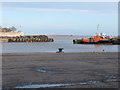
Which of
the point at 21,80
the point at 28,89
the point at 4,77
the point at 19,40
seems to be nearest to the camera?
the point at 28,89

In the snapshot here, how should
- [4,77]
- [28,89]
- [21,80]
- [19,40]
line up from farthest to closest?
[19,40] < [4,77] < [21,80] < [28,89]

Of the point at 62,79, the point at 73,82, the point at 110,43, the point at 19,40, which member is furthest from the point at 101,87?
the point at 19,40

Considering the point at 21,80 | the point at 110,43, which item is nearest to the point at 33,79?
the point at 21,80

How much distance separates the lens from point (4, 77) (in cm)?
1102

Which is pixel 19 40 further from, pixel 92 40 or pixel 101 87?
pixel 101 87

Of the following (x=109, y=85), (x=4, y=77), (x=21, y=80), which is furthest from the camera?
(x=4, y=77)

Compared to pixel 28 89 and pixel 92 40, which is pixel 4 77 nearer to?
pixel 28 89

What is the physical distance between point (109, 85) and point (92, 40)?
3232 inches

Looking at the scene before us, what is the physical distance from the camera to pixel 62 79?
1050cm

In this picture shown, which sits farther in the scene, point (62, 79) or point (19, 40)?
Result: point (19, 40)

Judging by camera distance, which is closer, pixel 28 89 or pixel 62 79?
pixel 28 89

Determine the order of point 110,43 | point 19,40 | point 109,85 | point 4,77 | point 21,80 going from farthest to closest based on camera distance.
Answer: point 19,40 < point 110,43 < point 4,77 < point 21,80 < point 109,85

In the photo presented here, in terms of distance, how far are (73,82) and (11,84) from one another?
2.29 m

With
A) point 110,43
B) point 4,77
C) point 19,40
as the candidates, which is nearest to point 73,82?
point 4,77
